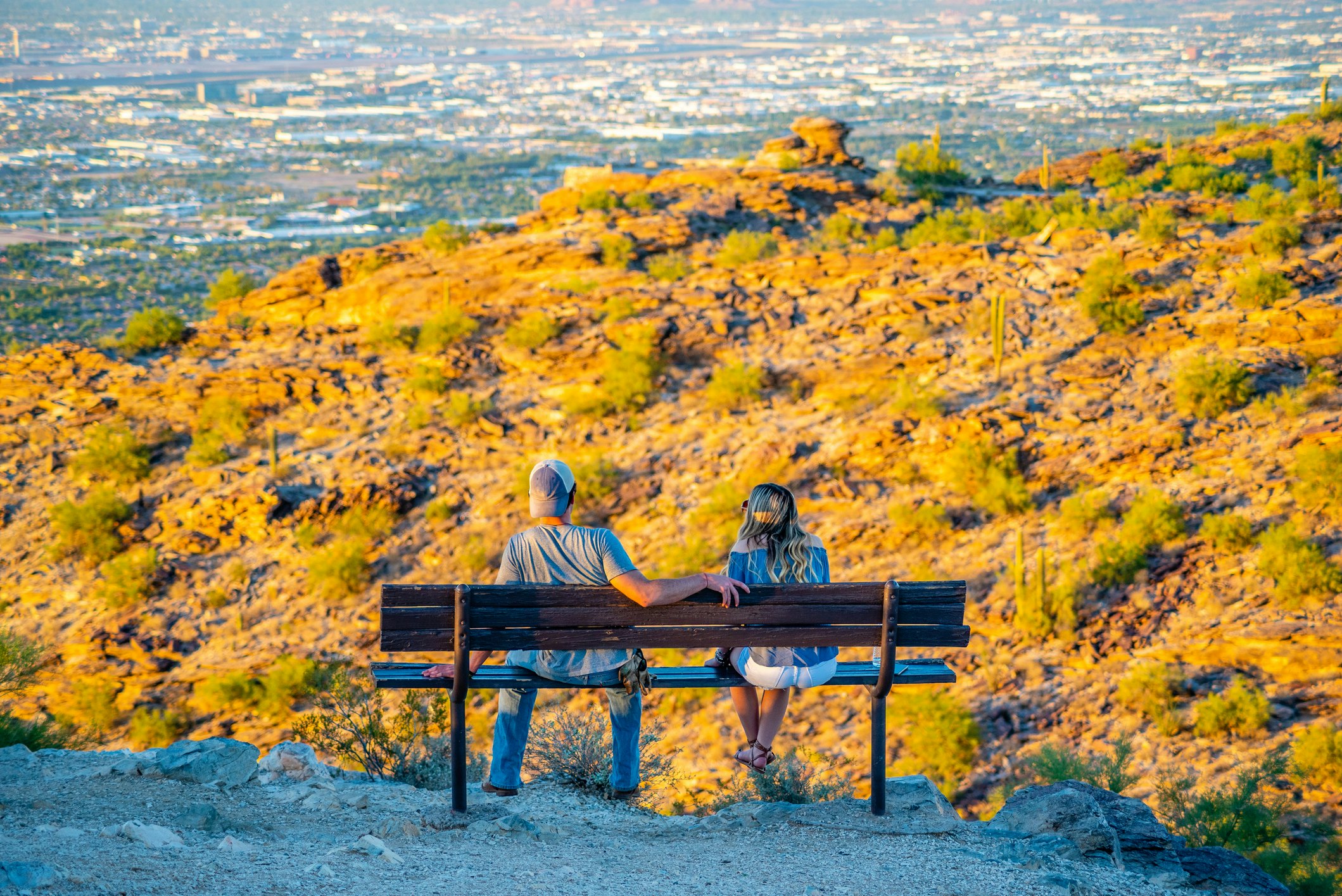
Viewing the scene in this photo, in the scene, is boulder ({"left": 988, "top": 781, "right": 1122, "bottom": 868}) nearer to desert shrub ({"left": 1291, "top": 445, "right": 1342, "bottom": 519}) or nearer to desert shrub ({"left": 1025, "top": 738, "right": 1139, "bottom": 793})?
desert shrub ({"left": 1025, "top": 738, "right": 1139, "bottom": 793})

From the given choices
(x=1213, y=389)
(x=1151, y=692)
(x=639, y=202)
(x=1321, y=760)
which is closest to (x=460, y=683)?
(x=1321, y=760)

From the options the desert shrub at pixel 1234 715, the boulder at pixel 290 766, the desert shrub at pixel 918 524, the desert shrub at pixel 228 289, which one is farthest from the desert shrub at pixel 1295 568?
the desert shrub at pixel 228 289

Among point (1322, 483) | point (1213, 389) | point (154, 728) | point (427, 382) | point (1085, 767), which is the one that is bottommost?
point (154, 728)

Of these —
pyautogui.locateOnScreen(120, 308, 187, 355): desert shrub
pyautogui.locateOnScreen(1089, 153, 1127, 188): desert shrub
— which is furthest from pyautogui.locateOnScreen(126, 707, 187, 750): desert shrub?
pyautogui.locateOnScreen(1089, 153, 1127, 188): desert shrub

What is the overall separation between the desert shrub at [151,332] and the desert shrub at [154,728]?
28.6 feet

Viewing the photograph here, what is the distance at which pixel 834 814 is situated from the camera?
5.23 meters

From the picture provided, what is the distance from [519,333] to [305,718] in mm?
10968

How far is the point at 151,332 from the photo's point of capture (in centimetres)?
1889

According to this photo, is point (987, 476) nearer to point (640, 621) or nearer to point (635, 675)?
point (635, 675)

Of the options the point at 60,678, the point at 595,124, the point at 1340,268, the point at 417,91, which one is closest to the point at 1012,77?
the point at 595,124

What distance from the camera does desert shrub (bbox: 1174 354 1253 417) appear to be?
12.4m

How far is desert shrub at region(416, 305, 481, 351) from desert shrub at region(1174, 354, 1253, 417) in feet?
33.9

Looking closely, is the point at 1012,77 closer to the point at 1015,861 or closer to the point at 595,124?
the point at 595,124

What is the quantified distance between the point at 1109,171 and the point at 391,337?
15260mm
